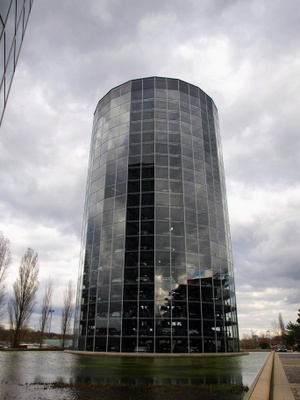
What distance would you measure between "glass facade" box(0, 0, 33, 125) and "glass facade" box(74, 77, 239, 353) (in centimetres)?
1741

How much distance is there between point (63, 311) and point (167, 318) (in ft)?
103

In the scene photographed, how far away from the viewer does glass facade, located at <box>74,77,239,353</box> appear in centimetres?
2483

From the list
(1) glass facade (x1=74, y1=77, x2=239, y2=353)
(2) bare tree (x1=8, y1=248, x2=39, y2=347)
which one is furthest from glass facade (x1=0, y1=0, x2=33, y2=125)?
(2) bare tree (x1=8, y1=248, x2=39, y2=347)

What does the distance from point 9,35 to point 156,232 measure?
62.2ft

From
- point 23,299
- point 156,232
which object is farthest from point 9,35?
point 23,299

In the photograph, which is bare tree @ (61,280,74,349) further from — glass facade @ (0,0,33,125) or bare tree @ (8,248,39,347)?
glass facade @ (0,0,33,125)

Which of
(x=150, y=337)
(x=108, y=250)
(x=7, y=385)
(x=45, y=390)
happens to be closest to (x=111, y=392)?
(x=45, y=390)

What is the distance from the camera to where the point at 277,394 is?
330 inches

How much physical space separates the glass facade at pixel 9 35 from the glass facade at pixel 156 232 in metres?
17.4

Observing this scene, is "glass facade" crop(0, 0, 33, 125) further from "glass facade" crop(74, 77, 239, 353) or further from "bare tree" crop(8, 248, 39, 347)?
"bare tree" crop(8, 248, 39, 347)

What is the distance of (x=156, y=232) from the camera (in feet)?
89.4

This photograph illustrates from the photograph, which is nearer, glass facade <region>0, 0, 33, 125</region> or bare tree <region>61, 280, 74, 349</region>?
glass facade <region>0, 0, 33, 125</region>

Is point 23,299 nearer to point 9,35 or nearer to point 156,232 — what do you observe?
point 156,232

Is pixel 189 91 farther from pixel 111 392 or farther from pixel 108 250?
pixel 111 392
